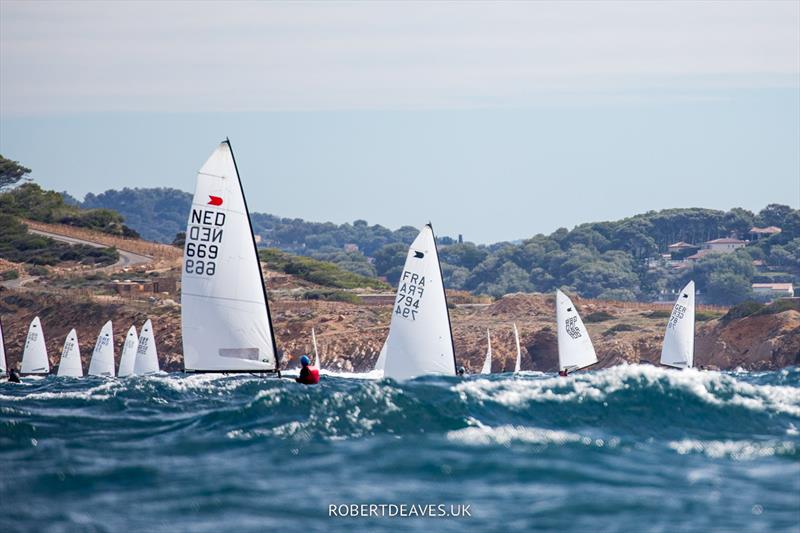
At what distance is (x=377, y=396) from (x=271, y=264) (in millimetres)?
81549

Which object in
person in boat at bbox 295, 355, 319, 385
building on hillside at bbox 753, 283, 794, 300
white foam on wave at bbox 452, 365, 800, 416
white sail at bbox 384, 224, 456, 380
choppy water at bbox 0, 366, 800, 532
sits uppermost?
building on hillside at bbox 753, 283, 794, 300

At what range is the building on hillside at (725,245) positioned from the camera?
570ft

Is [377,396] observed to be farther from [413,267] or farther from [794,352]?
[794,352]

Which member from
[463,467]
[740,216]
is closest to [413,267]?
[463,467]

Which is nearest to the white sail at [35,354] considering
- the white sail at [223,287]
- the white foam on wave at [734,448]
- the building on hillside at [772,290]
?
the white sail at [223,287]

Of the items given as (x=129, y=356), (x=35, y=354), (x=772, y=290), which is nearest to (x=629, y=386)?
(x=129, y=356)

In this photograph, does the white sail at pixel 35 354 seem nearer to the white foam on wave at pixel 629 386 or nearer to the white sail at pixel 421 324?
the white sail at pixel 421 324

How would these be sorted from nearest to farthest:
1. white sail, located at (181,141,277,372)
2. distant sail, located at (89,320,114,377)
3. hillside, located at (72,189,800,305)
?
white sail, located at (181,141,277,372)
distant sail, located at (89,320,114,377)
hillside, located at (72,189,800,305)

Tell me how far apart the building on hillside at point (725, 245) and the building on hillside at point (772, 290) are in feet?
80.0

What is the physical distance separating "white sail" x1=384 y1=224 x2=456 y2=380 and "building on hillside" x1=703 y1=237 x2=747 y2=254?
142 metres

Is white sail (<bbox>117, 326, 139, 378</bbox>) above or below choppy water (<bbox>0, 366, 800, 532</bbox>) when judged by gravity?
above

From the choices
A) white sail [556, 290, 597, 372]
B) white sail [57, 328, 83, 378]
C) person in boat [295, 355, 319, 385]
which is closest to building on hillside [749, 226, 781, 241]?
white sail [57, 328, 83, 378]

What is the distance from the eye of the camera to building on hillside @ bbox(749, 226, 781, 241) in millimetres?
173750

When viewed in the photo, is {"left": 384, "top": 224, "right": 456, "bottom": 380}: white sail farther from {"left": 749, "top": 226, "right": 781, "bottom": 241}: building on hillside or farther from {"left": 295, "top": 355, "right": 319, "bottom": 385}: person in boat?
{"left": 749, "top": 226, "right": 781, "bottom": 241}: building on hillside
